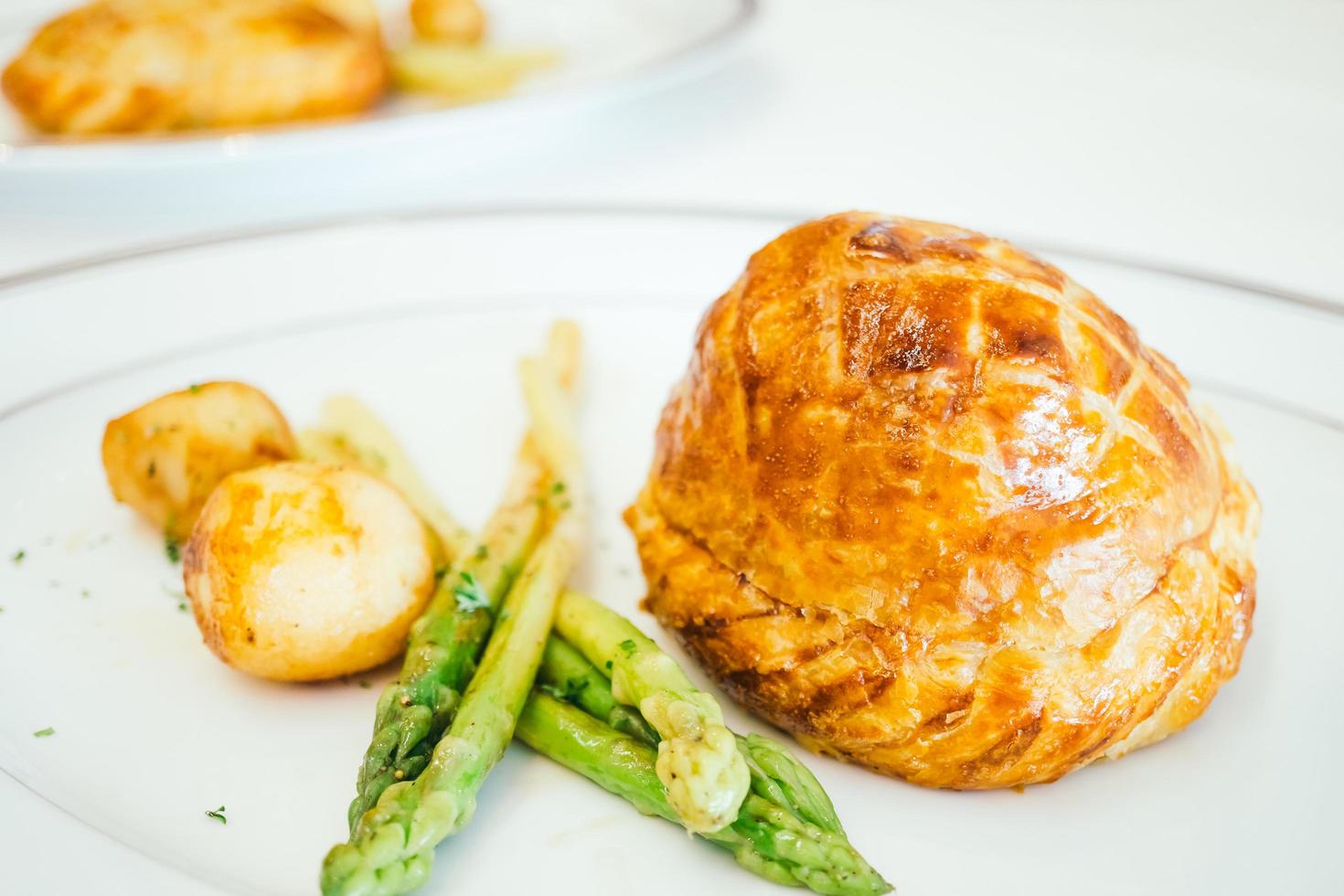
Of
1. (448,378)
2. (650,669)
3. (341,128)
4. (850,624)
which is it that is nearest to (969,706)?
(850,624)

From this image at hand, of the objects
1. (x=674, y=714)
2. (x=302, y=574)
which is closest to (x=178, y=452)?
(x=302, y=574)

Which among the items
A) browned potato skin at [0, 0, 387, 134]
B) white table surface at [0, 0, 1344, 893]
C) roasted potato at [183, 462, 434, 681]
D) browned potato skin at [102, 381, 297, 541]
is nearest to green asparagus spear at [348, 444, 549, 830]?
roasted potato at [183, 462, 434, 681]

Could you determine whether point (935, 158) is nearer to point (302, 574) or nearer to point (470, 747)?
point (302, 574)

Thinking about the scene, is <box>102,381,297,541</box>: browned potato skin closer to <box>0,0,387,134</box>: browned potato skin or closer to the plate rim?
the plate rim

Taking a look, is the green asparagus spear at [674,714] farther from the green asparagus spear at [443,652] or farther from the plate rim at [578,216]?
the plate rim at [578,216]

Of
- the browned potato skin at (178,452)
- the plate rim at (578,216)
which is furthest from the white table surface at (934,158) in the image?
the browned potato skin at (178,452)
